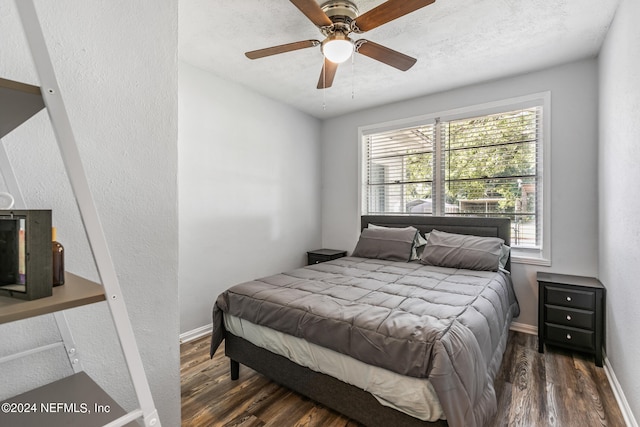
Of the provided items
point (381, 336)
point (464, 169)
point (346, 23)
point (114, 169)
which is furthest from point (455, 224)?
point (114, 169)

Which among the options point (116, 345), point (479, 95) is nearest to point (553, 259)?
point (479, 95)

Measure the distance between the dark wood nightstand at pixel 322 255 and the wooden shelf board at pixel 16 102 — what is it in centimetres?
364

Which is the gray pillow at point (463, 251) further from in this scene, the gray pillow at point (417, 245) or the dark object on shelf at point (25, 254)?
the dark object on shelf at point (25, 254)

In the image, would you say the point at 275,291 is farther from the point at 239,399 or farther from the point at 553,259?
the point at 553,259

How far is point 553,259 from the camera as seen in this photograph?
3027 mm

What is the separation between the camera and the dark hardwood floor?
6.00 ft

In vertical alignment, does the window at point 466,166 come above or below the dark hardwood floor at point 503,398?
above

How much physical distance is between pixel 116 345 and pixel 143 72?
94cm

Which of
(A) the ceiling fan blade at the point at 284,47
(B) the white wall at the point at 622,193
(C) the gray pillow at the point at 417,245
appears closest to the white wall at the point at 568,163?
(B) the white wall at the point at 622,193

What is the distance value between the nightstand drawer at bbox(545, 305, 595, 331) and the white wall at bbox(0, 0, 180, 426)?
2.95 m

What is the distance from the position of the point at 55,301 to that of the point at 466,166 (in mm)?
3785

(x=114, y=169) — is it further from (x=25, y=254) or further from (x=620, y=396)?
(x=620, y=396)

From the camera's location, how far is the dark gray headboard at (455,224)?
3.23 m

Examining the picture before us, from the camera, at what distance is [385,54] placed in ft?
7.22
